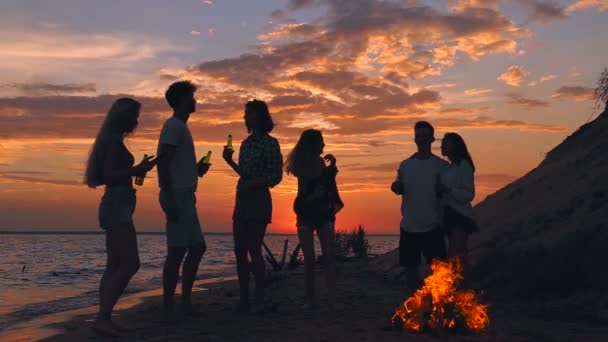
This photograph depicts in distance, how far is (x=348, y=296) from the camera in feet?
32.9

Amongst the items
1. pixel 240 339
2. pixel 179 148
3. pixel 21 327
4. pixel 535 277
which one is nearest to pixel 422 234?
pixel 240 339

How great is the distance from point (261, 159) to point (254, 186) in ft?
1.09

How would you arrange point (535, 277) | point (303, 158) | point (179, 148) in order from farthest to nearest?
point (535, 277) → point (303, 158) → point (179, 148)

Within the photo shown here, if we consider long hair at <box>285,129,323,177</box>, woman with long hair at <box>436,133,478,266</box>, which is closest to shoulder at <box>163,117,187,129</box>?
long hair at <box>285,129,323,177</box>

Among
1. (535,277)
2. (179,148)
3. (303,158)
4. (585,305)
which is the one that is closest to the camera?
(179,148)

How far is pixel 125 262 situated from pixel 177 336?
85 centimetres

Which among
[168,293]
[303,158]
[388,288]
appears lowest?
[388,288]

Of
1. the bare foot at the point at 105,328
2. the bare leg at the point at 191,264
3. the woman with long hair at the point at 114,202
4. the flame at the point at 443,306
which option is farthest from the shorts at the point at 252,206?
the flame at the point at 443,306

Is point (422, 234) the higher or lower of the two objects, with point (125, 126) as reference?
lower

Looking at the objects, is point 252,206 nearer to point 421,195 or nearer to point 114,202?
point 114,202

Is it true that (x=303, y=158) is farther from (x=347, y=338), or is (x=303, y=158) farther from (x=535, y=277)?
(x=535, y=277)

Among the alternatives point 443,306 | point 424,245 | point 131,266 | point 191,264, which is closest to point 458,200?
point 424,245

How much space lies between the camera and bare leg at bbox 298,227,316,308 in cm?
743

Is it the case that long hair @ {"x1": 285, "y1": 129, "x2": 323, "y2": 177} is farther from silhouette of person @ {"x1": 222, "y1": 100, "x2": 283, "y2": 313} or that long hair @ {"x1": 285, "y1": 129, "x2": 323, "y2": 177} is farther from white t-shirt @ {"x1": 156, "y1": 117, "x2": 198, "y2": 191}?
white t-shirt @ {"x1": 156, "y1": 117, "x2": 198, "y2": 191}
